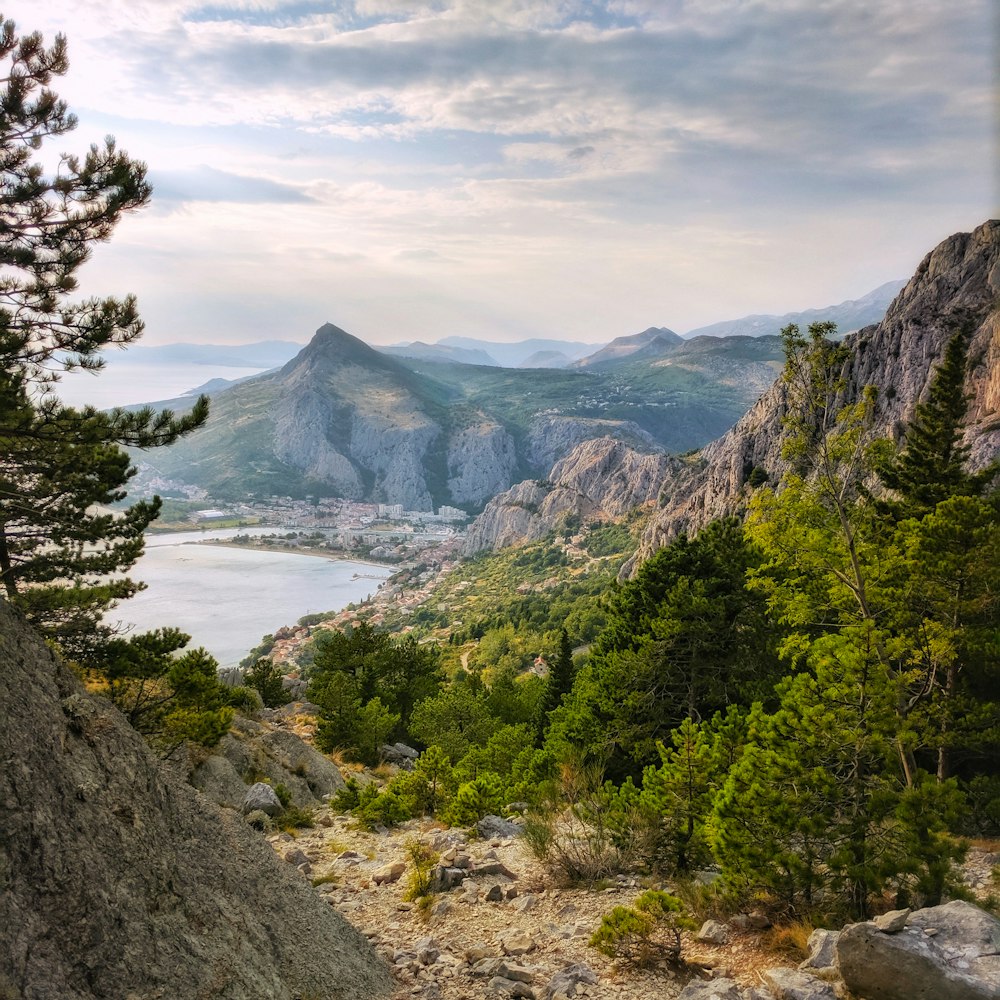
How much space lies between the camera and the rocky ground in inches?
306

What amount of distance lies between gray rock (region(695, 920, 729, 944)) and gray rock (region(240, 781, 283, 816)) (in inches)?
421

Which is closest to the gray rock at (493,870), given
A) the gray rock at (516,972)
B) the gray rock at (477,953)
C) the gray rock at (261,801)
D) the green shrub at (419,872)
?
the green shrub at (419,872)

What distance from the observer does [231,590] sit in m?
127

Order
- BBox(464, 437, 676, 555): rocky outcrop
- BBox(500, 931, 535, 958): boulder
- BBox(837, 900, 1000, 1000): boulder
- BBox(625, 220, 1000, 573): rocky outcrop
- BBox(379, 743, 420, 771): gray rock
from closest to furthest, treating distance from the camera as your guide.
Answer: BBox(837, 900, 1000, 1000): boulder → BBox(500, 931, 535, 958): boulder → BBox(379, 743, 420, 771): gray rock → BBox(625, 220, 1000, 573): rocky outcrop → BBox(464, 437, 676, 555): rocky outcrop

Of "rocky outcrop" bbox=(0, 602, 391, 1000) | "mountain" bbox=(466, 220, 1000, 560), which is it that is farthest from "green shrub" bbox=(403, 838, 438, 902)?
"mountain" bbox=(466, 220, 1000, 560)

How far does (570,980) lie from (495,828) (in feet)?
26.8

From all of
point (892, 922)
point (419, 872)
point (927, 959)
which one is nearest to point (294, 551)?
point (419, 872)

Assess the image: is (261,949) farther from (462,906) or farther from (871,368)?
(871,368)

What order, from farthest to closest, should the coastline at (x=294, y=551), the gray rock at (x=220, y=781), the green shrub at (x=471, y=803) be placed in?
1. the coastline at (x=294, y=551)
2. the green shrub at (x=471, y=803)
3. the gray rock at (x=220, y=781)

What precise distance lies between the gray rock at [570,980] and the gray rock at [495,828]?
7089 millimetres

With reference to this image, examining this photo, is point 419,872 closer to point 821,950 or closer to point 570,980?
point 570,980

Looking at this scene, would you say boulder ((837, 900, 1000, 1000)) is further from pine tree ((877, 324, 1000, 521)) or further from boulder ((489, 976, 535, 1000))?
pine tree ((877, 324, 1000, 521))

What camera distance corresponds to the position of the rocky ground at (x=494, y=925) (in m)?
7.77

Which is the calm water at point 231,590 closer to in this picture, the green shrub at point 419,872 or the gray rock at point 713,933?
the green shrub at point 419,872
